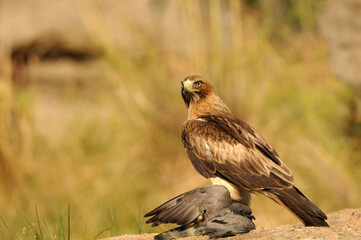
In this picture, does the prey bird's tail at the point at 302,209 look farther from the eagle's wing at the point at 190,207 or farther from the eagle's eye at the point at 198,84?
the eagle's eye at the point at 198,84

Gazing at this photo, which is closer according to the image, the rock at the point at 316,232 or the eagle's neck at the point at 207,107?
the rock at the point at 316,232

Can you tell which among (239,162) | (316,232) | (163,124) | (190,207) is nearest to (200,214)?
(190,207)

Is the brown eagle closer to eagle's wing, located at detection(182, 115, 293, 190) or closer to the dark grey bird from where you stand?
eagle's wing, located at detection(182, 115, 293, 190)

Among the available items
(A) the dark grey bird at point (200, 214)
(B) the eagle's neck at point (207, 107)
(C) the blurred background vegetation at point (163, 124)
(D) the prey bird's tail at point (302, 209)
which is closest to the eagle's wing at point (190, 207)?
(A) the dark grey bird at point (200, 214)

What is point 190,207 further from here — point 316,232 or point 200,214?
point 316,232

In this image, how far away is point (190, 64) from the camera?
809 centimetres

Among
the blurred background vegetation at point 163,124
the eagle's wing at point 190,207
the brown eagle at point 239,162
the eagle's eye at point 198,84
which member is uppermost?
the blurred background vegetation at point 163,124

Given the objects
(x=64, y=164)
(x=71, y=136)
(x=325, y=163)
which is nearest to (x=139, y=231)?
(x=325, y=163)

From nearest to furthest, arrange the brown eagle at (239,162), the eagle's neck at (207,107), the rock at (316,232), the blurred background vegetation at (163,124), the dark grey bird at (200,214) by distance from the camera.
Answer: the rock at (316,232), the dark grey bird at (200,214), the brown eagle at (239,162), the eagle's neck at (207,107), the blurred background vegetation at (163,124)

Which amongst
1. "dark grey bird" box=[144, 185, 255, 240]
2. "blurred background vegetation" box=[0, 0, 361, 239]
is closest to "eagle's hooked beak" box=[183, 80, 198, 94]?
"dark grey bird" box=[144, 185, 255, 240]

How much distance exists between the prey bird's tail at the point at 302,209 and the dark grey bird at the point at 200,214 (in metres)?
0.29

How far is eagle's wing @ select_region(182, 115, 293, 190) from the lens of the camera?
4.19 meters

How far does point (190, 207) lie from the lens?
3.95 m

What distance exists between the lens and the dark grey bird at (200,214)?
3.83 m
